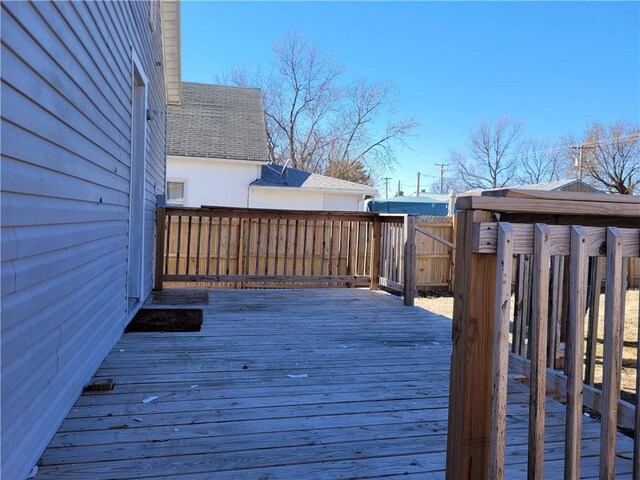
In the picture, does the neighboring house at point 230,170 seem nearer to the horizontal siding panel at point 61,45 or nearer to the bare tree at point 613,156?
the horizontal siding panel at point 61,45

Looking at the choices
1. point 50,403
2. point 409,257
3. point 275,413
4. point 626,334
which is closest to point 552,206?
point 275,413

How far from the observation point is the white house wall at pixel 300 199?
11.8 meters

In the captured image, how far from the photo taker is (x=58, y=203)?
208 centimetres

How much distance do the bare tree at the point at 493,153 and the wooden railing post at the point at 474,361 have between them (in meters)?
25.6

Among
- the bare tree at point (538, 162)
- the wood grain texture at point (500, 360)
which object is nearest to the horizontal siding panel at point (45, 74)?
the wood grain texture at point (500, 360)

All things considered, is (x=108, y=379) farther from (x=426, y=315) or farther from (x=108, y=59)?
(x=426, y=315)

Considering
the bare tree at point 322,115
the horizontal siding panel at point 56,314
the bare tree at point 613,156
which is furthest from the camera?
the bare tree at point 613,156

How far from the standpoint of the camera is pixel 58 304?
7.04ft

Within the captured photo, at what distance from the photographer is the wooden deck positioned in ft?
6.39

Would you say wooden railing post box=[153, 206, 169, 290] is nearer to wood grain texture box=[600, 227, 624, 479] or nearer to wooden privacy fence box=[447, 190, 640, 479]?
wooden privacy fence box=[447, 190, 640, 479]

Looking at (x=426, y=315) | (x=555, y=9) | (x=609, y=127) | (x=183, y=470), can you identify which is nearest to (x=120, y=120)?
(x=183, y=470)

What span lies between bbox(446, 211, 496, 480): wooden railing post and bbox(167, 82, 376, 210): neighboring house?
1051 centimetres

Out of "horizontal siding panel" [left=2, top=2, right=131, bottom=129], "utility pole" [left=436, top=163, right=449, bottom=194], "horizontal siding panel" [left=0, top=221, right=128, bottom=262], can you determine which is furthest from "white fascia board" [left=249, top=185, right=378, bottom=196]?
"utility pole" [left=436, top=163, right=449, bottom=194]

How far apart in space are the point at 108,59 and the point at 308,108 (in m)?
17.0
